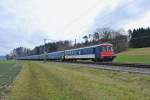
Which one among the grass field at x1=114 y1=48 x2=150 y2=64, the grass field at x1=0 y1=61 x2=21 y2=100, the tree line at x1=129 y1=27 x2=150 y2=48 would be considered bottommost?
the grass field at x1=0 y1=61 x2=21 y2=100

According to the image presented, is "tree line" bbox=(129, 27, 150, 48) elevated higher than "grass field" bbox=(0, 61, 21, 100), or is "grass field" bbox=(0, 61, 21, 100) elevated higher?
"tree line" bbox=(129, 27, 150, 48)

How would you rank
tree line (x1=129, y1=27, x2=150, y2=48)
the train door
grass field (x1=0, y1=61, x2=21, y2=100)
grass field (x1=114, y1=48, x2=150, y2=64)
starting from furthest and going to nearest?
tree line (x1=129, y1=27, x2=150, y2=48) < grass field (x1=114, y1=48, x2=150, y2=64) < the train door < grass field (x1=0, y1=61, x2=21, y2=100)

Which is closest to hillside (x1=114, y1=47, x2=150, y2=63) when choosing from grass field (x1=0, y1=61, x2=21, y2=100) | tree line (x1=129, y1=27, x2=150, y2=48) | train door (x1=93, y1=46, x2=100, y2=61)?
train door (x1=93, y1=46, x2=100, y2=61)

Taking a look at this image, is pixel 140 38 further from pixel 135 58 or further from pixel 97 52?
pixel 97 52

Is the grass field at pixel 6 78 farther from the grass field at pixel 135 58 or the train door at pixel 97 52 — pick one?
the grass field at pixel 135 58

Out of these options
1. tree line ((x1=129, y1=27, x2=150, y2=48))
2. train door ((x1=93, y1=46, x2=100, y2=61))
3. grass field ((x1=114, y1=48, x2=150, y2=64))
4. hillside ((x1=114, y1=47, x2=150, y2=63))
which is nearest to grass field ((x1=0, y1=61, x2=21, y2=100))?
train door ((x1=93, y1=46, x2=100, y2=61))

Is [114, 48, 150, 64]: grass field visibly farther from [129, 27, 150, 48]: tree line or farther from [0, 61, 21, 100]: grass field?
[129, 27, 150, 48]: tree line

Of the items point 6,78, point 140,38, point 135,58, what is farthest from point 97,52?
point 140,38

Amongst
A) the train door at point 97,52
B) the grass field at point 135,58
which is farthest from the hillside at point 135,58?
the train door at point 97,52

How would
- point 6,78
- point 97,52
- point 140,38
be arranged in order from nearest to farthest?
point 6,78 → point 97,52 → point 140,38

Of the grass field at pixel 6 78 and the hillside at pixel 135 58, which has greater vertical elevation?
the hillside at pixel 135 58

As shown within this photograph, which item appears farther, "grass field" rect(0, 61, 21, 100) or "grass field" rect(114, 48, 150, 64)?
"grass field" rect(114, 48, 150, 64)

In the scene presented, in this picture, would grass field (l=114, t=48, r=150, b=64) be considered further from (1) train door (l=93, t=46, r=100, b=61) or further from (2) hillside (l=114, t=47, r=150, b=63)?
(1) train door (l=93, t=46, r=100, b=61)

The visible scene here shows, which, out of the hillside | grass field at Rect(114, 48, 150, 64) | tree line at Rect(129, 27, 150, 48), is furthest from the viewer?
tree line at Rect(129, 27, 150, 48)
